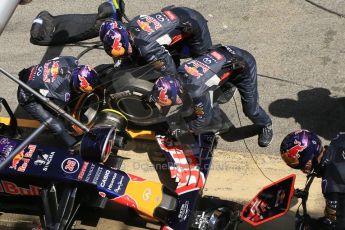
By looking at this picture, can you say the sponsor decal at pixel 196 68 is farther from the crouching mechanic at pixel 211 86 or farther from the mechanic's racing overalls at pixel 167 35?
the mechanic's racing overalls at pixel 167 35

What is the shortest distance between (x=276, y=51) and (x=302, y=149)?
328cm

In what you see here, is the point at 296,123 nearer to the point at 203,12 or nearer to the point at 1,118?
the point at 203,12

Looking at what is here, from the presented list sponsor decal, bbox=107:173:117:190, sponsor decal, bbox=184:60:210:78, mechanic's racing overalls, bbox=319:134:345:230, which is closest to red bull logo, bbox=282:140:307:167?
mechanic's racing overalls, bbox=319:134:345:230

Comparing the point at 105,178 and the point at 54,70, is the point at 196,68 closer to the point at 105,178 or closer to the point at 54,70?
the point at 105,178

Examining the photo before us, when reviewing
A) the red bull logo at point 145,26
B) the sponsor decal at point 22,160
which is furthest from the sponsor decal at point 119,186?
the red bull logo at point 145,26

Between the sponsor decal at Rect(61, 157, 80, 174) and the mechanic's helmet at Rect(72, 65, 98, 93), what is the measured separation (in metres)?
0.79

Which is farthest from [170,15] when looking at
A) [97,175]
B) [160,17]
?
[97,175]

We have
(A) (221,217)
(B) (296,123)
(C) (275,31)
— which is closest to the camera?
(A) (221,217)

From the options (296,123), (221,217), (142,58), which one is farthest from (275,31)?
(221,217)

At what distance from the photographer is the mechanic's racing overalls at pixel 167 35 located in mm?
6324

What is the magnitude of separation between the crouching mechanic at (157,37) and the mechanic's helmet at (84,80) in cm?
34

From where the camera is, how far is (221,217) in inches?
216

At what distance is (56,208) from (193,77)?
77.7 inches

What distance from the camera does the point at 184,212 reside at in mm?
5617
